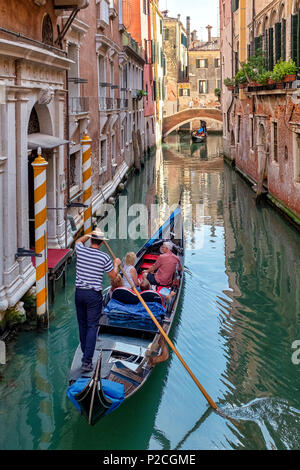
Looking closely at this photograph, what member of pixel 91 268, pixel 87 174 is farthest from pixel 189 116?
pixel 91 268

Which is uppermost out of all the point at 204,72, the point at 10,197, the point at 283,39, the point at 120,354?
the point at 204,72

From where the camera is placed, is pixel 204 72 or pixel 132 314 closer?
pixel 132 314

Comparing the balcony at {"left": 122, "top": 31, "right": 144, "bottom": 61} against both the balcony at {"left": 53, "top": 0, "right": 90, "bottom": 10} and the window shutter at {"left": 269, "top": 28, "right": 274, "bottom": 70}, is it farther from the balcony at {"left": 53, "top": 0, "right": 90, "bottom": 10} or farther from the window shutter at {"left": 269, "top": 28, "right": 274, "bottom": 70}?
the balcony at {"left": 53, "top": 0, "right": 90, "bottom": 10}

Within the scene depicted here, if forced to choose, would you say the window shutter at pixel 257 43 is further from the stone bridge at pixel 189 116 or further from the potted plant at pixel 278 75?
the stone bridge at pixel 189 116

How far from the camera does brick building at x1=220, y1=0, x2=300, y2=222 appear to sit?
11867mm

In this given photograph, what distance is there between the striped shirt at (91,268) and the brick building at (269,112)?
7203 mm

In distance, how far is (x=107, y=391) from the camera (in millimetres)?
4309

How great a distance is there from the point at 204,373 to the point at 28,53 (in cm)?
390

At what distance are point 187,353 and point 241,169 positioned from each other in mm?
14989

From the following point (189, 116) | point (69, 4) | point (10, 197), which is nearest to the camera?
point (10, 197)

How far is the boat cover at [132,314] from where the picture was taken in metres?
5.96

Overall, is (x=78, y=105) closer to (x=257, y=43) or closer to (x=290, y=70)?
(x=290, y=70)

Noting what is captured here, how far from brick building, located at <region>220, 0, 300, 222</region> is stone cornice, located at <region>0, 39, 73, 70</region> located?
5.20 meters

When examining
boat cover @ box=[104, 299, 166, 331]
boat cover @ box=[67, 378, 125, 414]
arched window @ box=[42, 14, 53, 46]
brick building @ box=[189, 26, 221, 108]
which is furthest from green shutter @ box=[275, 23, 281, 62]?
brick building @ box=[189, 26, 221, 108]
